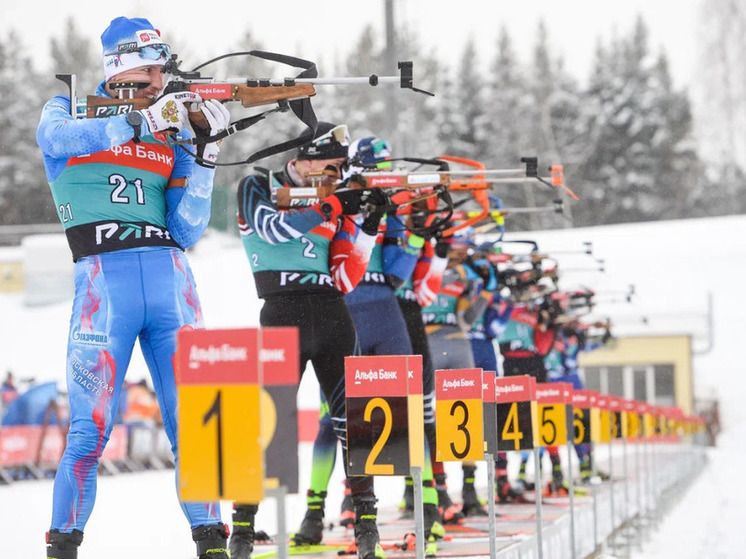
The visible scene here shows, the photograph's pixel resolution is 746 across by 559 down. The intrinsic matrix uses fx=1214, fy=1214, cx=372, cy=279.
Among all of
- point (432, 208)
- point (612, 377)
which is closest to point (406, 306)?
point (432, 208)

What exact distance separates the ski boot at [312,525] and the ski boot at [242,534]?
106cm

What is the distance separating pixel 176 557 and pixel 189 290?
6.88ft

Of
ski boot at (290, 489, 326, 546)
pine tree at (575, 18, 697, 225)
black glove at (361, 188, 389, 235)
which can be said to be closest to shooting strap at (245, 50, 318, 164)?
black glove at (361, 188, 389, 235)

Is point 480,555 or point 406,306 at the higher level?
point 406,306

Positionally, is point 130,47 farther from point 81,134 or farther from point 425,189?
point 425,189

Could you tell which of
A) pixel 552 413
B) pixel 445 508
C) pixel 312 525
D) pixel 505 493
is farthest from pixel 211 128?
pixel 505 493

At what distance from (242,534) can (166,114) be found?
65.5 inches

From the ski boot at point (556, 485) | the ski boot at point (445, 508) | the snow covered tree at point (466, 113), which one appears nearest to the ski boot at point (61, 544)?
the ski boot at point (445, 508)

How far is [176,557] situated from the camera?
574 cm

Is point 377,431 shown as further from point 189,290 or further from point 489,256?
point 489,256

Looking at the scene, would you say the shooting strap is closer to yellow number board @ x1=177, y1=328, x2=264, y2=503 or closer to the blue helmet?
the blue helmet

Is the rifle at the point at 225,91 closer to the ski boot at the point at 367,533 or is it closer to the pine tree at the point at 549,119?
the ski boot at the point at 367,533

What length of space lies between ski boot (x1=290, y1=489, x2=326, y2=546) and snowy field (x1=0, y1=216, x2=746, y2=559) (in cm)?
69

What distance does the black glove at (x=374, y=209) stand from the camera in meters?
5.38
